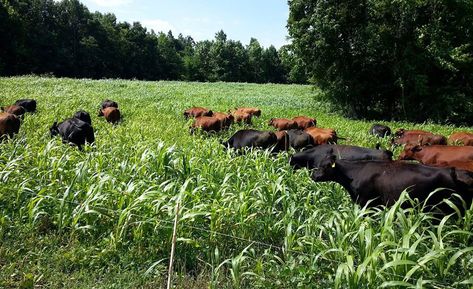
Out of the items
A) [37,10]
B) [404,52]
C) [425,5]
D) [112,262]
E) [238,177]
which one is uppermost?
[37,10]

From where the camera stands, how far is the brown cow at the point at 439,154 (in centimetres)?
784

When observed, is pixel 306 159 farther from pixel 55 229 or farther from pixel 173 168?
pixel 55 229

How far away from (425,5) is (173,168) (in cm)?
2226

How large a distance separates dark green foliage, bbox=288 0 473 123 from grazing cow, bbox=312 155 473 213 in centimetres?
1668

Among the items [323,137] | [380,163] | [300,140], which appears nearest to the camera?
[380,163]

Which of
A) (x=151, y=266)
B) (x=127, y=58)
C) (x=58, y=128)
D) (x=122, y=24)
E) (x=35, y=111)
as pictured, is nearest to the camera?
(x=151, y=266)

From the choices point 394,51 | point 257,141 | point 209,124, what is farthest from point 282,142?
point 394,51

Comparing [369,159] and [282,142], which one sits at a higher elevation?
[369,159]

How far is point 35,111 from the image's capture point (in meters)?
15.6

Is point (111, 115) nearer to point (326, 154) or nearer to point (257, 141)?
A: point (257, 141)

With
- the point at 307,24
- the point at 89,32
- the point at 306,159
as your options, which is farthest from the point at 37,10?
the point at 306,159

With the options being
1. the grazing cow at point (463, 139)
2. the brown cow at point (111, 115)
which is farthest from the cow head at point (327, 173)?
the brown cow at point (111, 115)

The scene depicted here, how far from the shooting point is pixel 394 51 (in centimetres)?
2341

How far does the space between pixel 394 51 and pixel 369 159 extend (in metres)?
17.8
